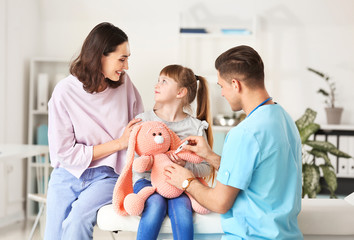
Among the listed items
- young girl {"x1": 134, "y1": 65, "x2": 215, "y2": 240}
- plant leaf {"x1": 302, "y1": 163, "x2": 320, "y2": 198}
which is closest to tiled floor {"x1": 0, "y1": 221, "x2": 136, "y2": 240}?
plant leaf {"x1": 302, "y1": 163, "x2": 320, "y2": 198}

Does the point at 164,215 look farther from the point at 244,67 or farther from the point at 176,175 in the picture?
the point at 244,67

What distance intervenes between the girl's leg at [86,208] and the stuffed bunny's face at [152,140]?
0.20 metres

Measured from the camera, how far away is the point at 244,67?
1.32 metres

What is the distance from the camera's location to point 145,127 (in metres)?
1.64

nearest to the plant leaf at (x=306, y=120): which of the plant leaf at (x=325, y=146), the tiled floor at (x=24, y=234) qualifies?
the plant leaf at (x=325, y=146)

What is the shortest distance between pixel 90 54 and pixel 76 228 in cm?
68

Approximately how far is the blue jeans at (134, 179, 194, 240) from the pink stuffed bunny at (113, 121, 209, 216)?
0.07 ft

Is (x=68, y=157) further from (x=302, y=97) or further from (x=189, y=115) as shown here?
(x=302, y=97)

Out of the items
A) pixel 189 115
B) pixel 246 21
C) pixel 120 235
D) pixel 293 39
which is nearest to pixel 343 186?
pixel 293 39

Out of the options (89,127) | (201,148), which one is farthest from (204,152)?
(89,127)

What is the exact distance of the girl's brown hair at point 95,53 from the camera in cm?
174

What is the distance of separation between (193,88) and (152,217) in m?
0.65

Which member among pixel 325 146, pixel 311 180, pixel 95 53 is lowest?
pixel 311 180

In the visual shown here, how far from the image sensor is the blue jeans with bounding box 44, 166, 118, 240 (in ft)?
5.09
